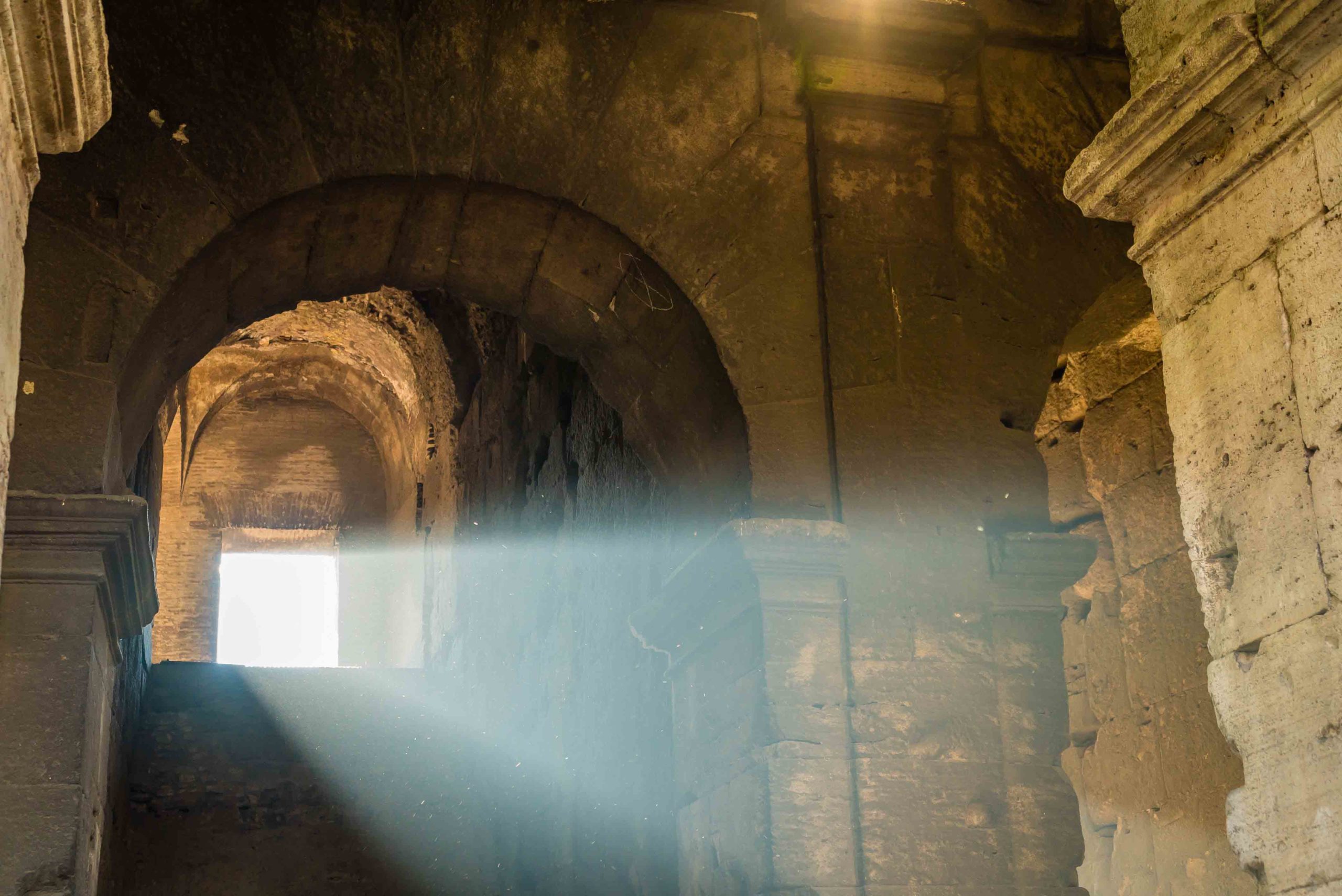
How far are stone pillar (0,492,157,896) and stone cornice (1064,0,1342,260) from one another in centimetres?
262

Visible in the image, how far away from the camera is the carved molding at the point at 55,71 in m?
1.78

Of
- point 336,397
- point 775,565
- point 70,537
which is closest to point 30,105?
point 70,537

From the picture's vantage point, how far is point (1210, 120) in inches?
88.9

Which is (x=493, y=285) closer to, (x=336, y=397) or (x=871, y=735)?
(x=871, y=735)

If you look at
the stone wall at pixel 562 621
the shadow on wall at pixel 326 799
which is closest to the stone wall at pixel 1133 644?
the stone wall at pixel 562 621

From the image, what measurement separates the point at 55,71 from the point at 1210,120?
1.77 metres

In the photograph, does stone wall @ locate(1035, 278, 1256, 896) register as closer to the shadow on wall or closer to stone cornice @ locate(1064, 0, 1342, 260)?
the shadow on wall

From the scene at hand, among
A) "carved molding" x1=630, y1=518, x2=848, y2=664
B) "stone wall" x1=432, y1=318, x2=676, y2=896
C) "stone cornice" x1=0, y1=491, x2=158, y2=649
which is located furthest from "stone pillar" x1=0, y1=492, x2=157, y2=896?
"stone wall" x1=432, y1=318, x2=676, y2=896

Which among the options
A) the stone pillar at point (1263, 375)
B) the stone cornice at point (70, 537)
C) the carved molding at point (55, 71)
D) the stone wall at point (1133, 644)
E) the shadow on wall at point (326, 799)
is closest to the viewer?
the carved molding at point (55, 71)

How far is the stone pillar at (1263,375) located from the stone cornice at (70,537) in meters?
2.65

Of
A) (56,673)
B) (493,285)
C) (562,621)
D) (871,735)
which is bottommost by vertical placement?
(871,735)

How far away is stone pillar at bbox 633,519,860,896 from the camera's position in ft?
12.6

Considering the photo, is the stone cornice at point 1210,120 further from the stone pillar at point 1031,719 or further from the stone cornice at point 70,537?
the stone cornice at point 70,537

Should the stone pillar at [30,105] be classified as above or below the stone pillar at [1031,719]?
above
